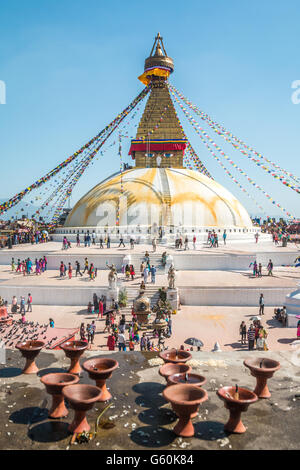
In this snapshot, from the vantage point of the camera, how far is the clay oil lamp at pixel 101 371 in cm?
584

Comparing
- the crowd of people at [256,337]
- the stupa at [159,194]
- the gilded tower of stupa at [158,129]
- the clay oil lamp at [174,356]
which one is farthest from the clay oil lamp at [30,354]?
the gilded tower of stupa at [158,129]

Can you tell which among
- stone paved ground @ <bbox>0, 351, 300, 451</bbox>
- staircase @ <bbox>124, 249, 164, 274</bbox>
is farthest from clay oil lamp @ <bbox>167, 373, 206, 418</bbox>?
staircase @ <bbox>124, 249, 164, 274</bbox>

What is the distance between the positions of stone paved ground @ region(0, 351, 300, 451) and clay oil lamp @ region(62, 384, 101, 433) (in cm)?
19

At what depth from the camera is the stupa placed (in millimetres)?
29984

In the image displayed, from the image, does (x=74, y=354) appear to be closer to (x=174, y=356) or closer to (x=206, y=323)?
(x=174, y=356)

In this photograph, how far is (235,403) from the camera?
4883mm

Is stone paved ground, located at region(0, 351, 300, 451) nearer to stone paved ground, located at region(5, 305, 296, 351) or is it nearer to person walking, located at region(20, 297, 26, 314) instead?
stone paved ground, located at region(5, 305, 296, 351)

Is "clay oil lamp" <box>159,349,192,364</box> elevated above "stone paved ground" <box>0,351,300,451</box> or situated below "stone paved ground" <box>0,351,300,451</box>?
above

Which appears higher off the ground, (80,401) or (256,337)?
(80,401)

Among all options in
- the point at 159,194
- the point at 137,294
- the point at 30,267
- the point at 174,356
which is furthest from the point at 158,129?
the point at 174,356

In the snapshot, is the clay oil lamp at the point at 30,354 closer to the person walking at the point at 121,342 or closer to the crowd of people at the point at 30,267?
the person walking at the point at 121,342

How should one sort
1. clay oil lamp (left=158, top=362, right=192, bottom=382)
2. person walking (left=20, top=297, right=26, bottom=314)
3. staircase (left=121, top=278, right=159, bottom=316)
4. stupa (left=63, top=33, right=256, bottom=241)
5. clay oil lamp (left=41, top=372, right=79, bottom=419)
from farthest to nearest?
stupa (left=63, top=33, right=256, bottom=241), staircase (left=121, top=278, right=159, bottom=316), person walking (left=20, top=297, right=26, bottom=314), clay oil lamp (left=158, top=362, right=192, bottom=382), clay oil lamp (left=41, top=372, right=79, bottom=419)

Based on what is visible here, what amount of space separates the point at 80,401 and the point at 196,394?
5.06 ft

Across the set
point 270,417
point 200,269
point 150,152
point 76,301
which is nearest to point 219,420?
point 270,417
